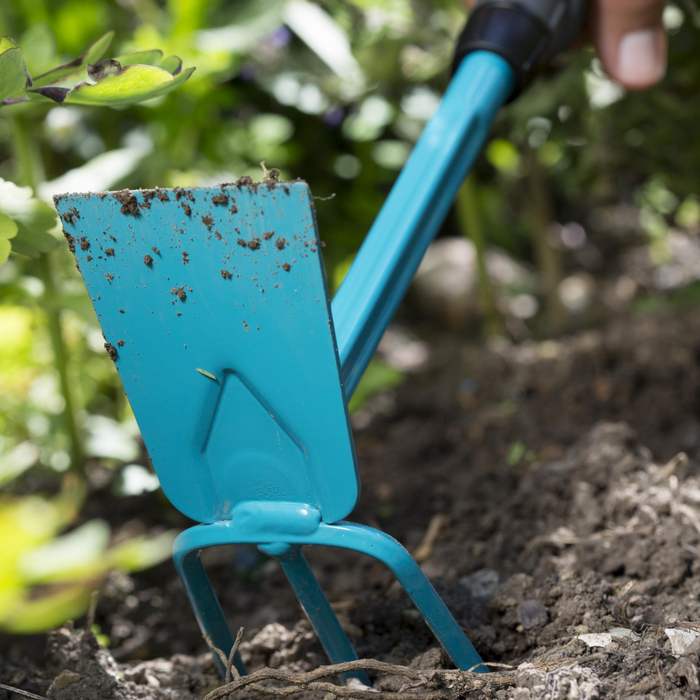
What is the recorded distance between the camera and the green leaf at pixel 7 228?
2.01ft

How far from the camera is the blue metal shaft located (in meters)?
0.67

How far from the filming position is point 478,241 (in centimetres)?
155

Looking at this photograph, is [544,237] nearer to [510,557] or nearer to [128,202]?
[510,557]

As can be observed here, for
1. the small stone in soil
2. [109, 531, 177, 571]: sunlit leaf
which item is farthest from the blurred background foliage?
the small stone in soil

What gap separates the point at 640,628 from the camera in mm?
623

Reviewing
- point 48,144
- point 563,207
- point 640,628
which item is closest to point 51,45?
point 48,144

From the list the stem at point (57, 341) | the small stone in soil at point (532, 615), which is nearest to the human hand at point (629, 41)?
the small stone in soil at point (532, 615)

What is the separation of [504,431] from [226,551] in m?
0.54

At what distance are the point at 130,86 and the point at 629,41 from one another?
81 centimetres

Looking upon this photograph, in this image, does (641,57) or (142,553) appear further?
(641,57)

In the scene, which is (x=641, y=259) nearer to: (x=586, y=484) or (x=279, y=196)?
(x=586, y=484)

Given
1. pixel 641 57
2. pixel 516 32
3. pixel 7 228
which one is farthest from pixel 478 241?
pixel 7 228

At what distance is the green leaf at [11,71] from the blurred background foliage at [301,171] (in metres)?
0.17

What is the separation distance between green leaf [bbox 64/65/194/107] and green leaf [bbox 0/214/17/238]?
0.42ft
